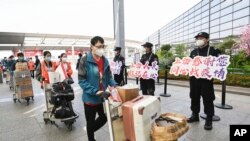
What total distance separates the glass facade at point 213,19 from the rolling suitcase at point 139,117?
15.3 metres

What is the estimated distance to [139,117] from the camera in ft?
5.44

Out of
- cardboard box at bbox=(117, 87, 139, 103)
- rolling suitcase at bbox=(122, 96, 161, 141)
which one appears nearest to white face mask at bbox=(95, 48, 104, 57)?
cardboard box at bbox=(117, 87, 139, 103)

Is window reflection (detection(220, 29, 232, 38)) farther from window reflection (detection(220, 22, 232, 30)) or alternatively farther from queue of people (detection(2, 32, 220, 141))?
queue of people (detection(2, 32, 220, 141))

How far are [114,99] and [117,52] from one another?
13.4 feet

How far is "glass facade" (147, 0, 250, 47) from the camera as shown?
20066 mm

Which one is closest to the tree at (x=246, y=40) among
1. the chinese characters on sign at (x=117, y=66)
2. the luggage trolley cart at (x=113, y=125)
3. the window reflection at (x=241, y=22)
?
the chinese characters on sign at (x=117, y=66)

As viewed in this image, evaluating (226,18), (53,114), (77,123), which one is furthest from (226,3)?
(53,114)

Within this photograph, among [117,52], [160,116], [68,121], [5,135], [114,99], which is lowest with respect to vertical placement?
[5,135]

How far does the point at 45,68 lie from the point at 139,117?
3.02m

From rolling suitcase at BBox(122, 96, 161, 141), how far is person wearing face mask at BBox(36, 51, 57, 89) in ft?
8.60

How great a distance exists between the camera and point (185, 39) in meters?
34.6

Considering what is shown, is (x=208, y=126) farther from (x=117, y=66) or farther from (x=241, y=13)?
(x=241, y=13)

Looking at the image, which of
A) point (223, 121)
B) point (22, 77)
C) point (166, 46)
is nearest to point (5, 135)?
point (22, 77)

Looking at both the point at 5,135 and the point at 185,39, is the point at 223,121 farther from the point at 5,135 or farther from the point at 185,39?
the point at 185,39
